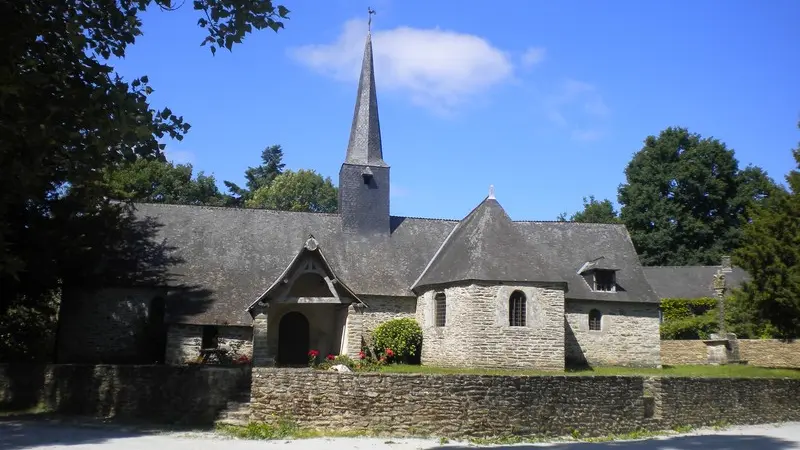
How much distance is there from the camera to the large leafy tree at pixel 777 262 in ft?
88.4

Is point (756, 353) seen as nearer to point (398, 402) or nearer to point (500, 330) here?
point (500, 330)

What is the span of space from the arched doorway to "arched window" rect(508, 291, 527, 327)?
768 centimetres

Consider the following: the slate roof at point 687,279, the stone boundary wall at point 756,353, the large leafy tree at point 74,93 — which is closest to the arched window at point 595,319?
the stone boundary wall at point 756,353

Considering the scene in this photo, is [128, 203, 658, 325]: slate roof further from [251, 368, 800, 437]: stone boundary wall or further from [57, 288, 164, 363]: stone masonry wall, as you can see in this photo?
[251, 368, 800, 437]: stone boundary wall

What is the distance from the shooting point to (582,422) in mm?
16703

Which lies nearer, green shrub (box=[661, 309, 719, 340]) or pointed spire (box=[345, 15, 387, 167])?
pointed spire (box=[345, 15, 387, 167])

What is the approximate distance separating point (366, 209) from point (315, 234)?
2.60 m

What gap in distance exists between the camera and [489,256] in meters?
26.7

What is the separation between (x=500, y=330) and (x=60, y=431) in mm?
14895

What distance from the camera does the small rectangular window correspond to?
25.2 metres

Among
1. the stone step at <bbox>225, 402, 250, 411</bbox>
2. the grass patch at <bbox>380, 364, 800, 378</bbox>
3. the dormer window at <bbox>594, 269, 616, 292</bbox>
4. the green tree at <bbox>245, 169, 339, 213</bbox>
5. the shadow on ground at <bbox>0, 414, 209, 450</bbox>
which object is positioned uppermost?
the green tree at <bbox>245, 169, 339, 213</bbox>

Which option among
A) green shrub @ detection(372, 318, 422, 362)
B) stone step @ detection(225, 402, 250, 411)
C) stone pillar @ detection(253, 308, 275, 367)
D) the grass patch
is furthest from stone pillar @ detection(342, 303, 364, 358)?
stone step @ detection(225, 402, 250, 411)

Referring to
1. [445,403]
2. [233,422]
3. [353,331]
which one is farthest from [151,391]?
[353,331]

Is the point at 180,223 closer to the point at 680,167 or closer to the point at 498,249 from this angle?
the point at 498,249
